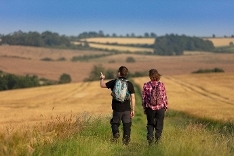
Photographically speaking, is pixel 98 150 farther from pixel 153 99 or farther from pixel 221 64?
pixel 221 64

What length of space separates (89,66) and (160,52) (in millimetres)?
45729

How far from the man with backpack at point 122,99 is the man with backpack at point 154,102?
35cm

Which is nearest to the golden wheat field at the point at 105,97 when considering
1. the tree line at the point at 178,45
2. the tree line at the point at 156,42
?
the tree line at the point at 178,45

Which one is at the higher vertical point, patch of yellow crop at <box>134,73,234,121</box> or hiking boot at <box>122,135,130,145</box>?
hiking boot at <box>122,135,130,145</box>

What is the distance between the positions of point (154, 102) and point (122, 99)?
0.76 m

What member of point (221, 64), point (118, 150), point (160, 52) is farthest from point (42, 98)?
point (160, 52)

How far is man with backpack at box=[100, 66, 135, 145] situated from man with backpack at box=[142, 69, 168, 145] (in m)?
0.35

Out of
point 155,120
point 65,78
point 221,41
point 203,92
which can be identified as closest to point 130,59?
point 65,78

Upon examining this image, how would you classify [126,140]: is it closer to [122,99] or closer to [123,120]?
[123,120]

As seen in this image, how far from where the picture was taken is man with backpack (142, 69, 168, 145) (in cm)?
1136

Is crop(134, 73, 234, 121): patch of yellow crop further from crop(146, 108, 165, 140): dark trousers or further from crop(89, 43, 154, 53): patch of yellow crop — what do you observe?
crop(89, 43, 154, 53): patch of yellow crop

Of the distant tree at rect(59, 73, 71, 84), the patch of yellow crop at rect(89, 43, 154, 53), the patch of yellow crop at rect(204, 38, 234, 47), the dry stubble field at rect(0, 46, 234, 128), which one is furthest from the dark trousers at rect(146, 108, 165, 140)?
the patch of yellow crop at rect(89, 43, 154, 53)

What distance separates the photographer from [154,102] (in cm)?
1134

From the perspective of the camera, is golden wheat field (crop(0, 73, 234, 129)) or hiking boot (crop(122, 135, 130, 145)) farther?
golden wheat field (crop(0, 73, 234, 129))
